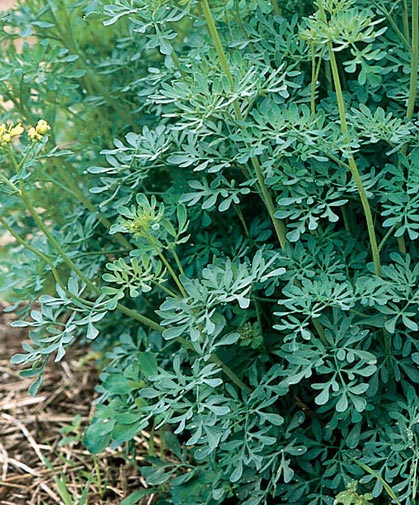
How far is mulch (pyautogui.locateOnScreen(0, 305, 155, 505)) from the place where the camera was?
1.75 metres

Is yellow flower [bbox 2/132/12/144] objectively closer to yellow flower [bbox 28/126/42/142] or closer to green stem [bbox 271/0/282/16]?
yellow flower [bbox 28/126/42/142]

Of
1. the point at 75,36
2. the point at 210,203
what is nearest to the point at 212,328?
the point at 210,203

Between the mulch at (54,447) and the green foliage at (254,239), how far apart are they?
143 mm

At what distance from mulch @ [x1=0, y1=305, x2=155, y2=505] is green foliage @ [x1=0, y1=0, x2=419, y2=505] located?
0.14 metres

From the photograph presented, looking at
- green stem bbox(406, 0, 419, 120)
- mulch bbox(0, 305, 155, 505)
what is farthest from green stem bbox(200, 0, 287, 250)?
mulch bbox(0, 305, 155, 505)

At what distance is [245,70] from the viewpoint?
1.21m

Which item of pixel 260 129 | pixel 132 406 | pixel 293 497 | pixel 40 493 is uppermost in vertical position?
pixel 260 129

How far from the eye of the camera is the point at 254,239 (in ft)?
4.87

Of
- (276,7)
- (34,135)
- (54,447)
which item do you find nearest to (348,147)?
(276,7)

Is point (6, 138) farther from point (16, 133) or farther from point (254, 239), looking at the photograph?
point (254, 239)

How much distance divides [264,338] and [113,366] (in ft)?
1.15

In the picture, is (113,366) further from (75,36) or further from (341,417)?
(75,36)

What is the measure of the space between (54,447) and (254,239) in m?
0.80

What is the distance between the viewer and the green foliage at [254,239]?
121 centimetres
